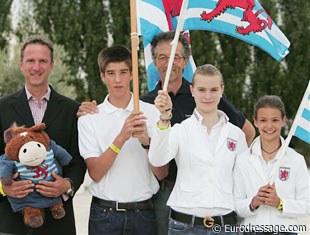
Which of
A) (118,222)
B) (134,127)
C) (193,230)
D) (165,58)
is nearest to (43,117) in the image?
(134,127)

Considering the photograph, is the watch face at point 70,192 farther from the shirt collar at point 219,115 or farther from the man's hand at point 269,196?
the man's hand at point 269,196

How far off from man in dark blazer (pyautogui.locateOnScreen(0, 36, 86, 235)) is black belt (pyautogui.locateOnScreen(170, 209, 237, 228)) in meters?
0.71

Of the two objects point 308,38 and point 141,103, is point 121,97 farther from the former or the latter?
point 308,38

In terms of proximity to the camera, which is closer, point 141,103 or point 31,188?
point 31,188

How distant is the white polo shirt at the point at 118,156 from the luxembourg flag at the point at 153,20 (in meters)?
0.84

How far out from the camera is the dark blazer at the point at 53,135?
12.2ft

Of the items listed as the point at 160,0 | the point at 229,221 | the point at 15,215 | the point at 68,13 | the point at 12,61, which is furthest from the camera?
the point at 68,13

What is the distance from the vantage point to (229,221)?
3465mm

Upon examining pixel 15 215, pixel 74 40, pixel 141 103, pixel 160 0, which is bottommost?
pixel 15 215

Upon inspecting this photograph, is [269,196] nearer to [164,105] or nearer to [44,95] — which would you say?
[164,105]

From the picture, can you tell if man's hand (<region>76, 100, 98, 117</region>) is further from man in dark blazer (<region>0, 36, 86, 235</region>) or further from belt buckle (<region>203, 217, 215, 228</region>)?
belt buckle (<region>203, 217, 215, 228</region>)

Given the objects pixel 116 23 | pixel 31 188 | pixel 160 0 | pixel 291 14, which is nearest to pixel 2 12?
pixel 116 23

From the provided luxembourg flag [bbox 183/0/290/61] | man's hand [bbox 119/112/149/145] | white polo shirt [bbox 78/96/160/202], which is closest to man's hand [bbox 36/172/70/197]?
white polo shirt [bbox 78/96/160/202]

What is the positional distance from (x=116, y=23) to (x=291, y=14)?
4074mm
